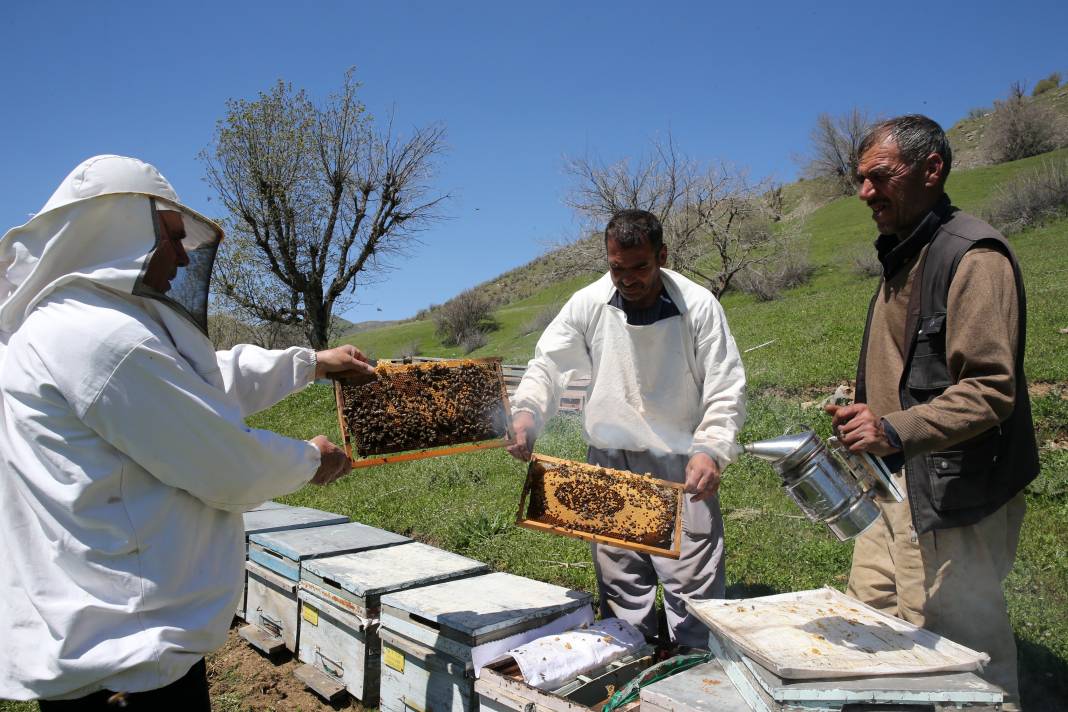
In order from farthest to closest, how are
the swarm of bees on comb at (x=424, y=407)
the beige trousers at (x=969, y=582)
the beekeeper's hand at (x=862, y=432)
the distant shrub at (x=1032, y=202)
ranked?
the distant shrub at (x=1032, y=202) < the swarm of bees on comb at (x=424, y=407) < the beige trousers at (x=969, y=582) < the beekeeper's hand at (x=862, y=432)

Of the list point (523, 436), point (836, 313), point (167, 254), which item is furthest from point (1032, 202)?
point (167, 254)

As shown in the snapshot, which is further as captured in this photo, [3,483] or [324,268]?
[324,268]

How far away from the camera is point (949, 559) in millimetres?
2953

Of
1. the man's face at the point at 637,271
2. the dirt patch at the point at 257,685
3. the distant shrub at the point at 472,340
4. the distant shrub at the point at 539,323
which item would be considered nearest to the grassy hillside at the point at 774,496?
the dirt patch at the point at 257,685

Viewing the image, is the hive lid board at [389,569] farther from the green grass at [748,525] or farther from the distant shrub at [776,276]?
the distant shrub at [776,276]

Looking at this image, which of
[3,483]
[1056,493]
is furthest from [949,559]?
[1056,493]

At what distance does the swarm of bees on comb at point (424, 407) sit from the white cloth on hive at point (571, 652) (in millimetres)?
1276

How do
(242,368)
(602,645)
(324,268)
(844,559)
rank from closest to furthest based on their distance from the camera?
(242,368), (602,645), (844,559), (324,268)

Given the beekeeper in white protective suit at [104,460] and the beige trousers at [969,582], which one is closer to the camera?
the beekeeper in white protective suit at [104,460]

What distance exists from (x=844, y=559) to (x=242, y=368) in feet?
15.4

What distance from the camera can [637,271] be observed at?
3.84 metres

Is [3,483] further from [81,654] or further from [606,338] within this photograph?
[606,338]

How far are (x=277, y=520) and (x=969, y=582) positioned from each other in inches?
188

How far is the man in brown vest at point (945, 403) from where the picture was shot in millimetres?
2637
